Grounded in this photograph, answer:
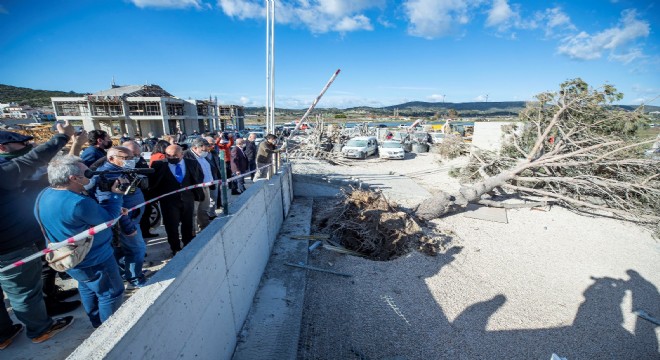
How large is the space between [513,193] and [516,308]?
7609 millimetres

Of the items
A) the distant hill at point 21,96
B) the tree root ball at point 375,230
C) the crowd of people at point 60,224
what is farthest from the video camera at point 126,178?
the distant hill at point 21,96

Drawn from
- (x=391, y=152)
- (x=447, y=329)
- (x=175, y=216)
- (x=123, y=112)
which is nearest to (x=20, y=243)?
(x=175, y=216)

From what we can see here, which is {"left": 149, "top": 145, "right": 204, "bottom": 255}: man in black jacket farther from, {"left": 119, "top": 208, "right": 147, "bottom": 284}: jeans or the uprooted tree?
the uprooted tree

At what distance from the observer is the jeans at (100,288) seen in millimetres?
2443

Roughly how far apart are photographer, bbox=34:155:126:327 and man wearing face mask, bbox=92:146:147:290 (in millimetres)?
671

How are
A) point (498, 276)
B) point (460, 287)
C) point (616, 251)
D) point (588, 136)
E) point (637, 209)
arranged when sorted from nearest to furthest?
point (460, 287) < point (498, 276) < point (616, 251) < point (637, 209) < point (588, 136)

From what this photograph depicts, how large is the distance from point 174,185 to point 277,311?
239 centimetres

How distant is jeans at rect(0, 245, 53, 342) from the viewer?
246cm

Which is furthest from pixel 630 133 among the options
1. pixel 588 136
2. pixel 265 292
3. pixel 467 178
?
pixel 265 292

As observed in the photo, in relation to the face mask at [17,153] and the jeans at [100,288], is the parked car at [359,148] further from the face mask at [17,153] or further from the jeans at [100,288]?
the jeans at [100,288]

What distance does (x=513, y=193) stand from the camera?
416 inches

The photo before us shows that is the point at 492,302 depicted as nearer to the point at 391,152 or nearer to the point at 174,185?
the point at 174,185

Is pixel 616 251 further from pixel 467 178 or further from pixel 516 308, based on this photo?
pixel 467 178

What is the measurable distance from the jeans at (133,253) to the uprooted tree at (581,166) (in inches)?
256
